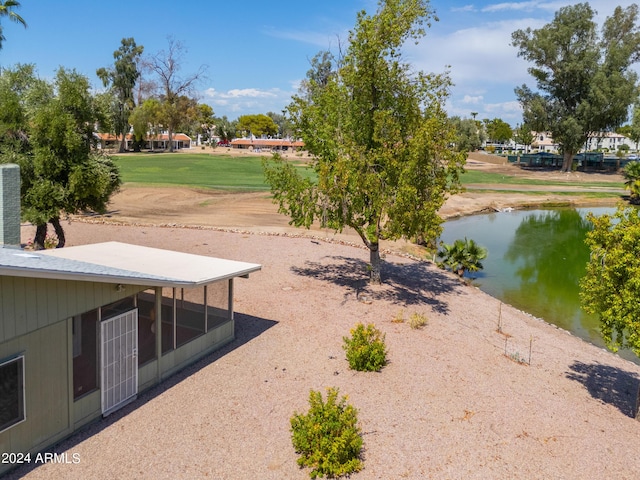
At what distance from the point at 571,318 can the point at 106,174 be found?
2001 centimetres

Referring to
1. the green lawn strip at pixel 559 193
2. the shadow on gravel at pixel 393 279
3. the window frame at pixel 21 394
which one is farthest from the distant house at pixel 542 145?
the window frame at pixel 21 394

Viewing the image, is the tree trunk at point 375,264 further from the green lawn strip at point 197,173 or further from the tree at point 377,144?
the green lawn strip at point 197,173

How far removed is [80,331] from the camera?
9461 mm

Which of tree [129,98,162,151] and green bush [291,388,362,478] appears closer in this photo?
green bush [291,388,362,478]

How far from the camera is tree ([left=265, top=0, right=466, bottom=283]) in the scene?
16828 mm

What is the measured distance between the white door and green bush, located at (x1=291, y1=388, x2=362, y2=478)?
3666mm

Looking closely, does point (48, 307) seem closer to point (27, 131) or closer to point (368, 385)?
point (368, 385)

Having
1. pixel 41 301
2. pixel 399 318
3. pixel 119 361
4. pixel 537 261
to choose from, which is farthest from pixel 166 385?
pixel 537 261

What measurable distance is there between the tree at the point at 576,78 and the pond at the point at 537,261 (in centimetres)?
2753

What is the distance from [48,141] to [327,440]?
54.2 feet

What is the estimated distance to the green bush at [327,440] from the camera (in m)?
8.47

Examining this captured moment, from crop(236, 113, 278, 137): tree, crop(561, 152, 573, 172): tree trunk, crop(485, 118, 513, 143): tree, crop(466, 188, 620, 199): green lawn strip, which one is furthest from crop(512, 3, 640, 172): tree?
crop(236, 113, 278, 137): tree

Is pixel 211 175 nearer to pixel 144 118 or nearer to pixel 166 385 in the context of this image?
pixel 144 118

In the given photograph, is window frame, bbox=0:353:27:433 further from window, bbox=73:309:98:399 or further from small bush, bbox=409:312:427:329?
small bush, bbox=409:312:427:329
